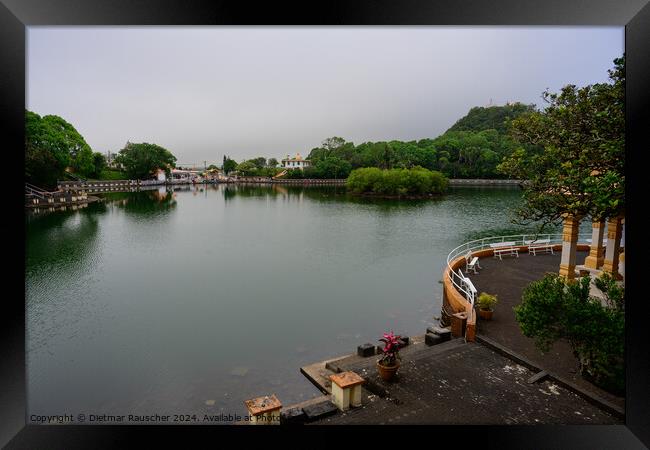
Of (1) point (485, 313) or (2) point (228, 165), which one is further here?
(2) point (228, 165)

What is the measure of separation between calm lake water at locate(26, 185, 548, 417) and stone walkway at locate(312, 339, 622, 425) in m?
1.57

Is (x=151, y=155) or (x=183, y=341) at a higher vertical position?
(x=151, y=155)

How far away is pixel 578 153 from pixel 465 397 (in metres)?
3.62

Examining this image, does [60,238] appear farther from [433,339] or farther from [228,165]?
[228,165]

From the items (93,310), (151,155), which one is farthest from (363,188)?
(93,310)

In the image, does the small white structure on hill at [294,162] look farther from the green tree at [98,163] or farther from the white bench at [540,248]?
the white bench at [540,248]

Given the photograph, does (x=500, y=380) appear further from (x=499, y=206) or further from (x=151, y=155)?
(x=151, y=155)

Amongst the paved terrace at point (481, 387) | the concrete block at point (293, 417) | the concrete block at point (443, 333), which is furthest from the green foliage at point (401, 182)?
the concrete block at point (293, 417)

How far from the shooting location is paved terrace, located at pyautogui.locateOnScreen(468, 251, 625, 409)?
514 centimetres

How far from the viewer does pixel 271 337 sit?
8.30 metres

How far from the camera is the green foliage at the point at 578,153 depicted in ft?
15.6

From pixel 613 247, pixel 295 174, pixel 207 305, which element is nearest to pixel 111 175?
pixel 295 174

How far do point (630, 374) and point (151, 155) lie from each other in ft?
173

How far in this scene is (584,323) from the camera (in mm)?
4484
